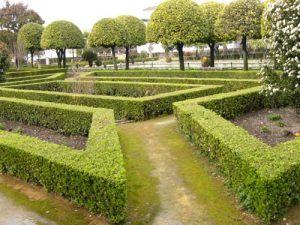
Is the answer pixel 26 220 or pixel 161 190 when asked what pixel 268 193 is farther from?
pixel 26 220

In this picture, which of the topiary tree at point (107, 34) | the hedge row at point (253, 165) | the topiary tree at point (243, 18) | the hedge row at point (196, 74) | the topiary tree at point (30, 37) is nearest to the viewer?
the hedge row at point (253, 165)

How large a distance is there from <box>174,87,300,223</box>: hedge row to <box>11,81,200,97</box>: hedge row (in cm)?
805

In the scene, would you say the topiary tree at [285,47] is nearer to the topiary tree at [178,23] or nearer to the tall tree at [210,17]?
the topiary tree at [178,23]

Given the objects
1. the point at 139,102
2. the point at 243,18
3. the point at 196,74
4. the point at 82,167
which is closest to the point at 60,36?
the point at 196,74

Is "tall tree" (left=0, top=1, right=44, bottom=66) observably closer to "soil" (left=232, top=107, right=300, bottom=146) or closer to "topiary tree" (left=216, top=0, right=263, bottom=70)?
"topiary tree" (left=216, top=0, right=263, bottom=70)

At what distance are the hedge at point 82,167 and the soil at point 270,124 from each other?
4.10 metres

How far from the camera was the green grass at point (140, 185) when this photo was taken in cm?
607

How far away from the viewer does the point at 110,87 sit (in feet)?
65.5

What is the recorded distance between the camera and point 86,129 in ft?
37.5

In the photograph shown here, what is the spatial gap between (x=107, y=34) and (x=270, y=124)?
21470 millimetres

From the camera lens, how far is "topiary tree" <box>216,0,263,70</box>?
Result: 72.8 feet

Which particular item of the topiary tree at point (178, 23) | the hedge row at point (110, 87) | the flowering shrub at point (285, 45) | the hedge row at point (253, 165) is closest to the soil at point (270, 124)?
the flowering shrub at point (285, 45)

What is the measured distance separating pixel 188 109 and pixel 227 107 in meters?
2.43

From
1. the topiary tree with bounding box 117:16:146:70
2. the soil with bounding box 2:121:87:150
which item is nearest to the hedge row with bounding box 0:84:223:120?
the soil with bounding box 2:121:87:150
